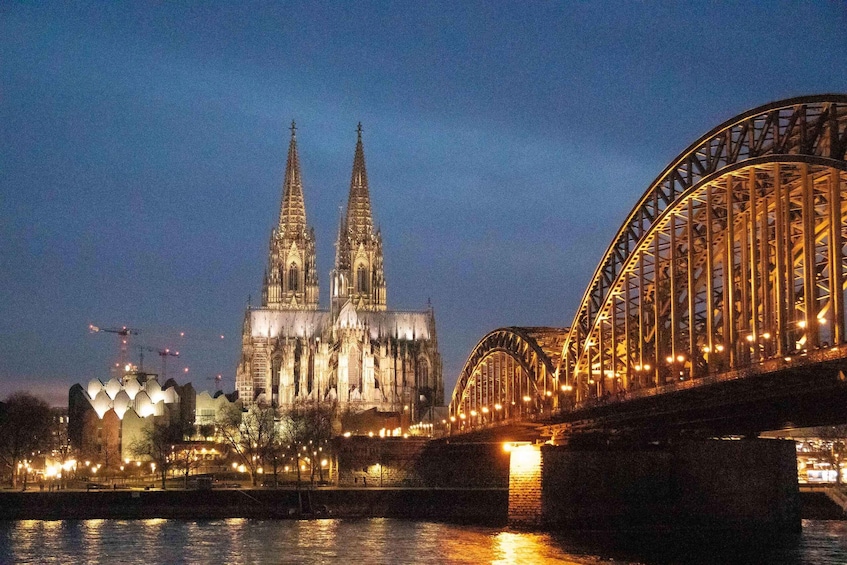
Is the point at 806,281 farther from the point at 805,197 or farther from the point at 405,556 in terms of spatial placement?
the point at 405,556

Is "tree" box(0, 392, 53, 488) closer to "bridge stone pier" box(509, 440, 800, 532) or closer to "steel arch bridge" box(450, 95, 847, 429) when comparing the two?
"bridge stone pier" box(509, 440, 800, 532)

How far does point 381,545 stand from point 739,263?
86.8 ft

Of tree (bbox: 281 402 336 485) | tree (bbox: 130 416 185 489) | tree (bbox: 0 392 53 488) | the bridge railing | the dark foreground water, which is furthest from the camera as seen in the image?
tree (bbox: 130 416 185 489)

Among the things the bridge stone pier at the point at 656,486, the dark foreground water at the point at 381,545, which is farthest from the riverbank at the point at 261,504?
the bridge stone pier at the point at 656,486

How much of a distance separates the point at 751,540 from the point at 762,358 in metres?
27.0

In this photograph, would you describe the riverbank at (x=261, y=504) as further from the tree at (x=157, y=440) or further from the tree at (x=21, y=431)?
the tree at (x=157, y=440)

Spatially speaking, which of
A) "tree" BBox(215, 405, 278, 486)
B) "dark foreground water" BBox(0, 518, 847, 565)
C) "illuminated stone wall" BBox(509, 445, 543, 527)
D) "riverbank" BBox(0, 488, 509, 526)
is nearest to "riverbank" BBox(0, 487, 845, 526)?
"riverbank" BBox(0, 488, 509, 526)

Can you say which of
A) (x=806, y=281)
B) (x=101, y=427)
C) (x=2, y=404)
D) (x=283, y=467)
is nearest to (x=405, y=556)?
(x=806, y=281)

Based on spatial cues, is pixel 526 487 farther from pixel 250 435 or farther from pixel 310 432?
pixel 310 432

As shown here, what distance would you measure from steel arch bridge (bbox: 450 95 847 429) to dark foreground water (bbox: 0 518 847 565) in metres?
8.04

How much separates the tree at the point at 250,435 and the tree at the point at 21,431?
2194 cm

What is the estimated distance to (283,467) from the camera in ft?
508

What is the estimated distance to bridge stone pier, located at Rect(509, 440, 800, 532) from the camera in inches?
3199

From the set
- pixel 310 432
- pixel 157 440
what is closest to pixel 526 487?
pixel 310 432
